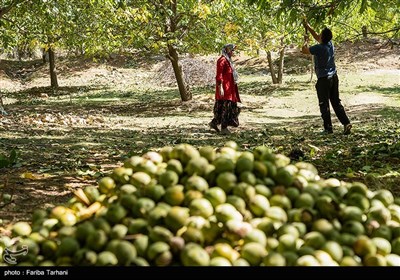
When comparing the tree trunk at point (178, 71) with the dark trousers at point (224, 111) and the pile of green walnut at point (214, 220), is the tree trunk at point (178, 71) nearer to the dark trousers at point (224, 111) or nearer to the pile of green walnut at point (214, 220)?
the dark trousers at point (224, 111)

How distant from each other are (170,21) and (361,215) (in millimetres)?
16660

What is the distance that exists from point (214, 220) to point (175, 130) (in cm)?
1027

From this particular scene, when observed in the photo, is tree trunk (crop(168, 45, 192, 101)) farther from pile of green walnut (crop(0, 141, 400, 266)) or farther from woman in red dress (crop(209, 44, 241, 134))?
pile of green walnut (crop(0, 141, 400, 266))

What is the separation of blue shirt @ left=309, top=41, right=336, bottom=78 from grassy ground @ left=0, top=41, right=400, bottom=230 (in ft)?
4.23

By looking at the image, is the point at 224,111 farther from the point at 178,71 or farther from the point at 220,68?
the point at 178,71

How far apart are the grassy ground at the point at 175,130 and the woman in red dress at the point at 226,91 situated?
1.44 feet

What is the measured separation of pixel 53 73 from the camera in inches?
1173

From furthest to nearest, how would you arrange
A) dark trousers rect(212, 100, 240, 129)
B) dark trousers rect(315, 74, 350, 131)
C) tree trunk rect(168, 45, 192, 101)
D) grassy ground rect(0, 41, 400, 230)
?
1. tree trunk rect(168, 45, 192, 101)
2. dark trousers rect(212, 100, 240, 129)
3. dark trousers rect(315, 74, 350, 131)
4. grassy ground rect(0, 41, 400, 230)

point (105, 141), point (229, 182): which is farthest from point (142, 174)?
point (105, 141)

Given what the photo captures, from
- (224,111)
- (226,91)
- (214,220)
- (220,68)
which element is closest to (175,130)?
(224,111)

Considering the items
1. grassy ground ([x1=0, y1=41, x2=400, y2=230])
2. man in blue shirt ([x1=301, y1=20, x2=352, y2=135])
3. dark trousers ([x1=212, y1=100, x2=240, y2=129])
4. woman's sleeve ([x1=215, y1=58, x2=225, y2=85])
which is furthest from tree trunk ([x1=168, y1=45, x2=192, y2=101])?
man in blue shirt ([x1=301, y1=20, x2=352, y2=135])

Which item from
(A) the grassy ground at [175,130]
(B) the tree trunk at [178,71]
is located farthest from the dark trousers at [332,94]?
(B) the tree trunk at [178,71]

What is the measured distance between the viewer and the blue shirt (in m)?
8.69

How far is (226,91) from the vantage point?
10.4 metres
